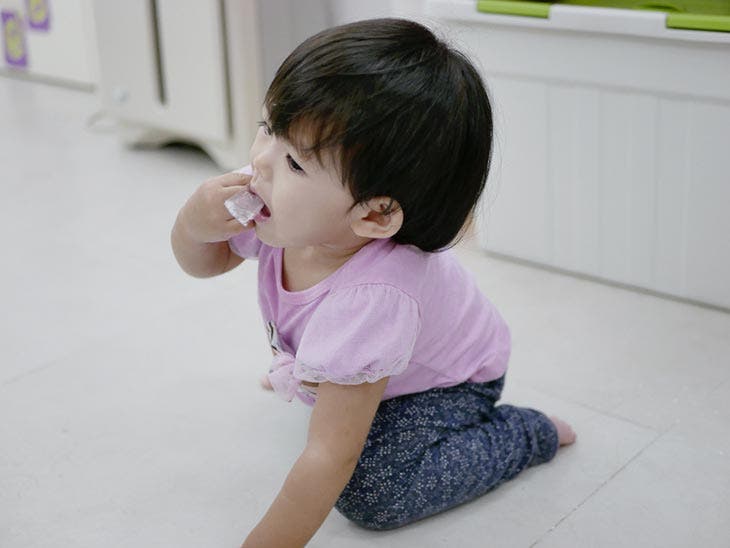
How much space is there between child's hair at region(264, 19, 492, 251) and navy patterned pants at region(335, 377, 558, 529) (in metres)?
0.21

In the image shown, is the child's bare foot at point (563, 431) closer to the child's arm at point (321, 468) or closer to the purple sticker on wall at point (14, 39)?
the child's arm at point (321, 468)

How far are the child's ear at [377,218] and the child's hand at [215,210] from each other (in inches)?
3.9

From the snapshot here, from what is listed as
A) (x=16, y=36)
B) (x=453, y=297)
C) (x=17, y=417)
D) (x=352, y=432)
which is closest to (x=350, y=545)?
(x=352, y=432)

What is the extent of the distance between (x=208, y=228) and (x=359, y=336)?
176 mm

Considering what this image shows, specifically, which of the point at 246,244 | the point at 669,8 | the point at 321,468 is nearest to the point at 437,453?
the point at 321,468

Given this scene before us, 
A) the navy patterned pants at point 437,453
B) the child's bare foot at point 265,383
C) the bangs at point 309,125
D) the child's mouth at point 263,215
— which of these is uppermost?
the bangs at point 309,125

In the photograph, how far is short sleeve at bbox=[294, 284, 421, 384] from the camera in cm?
79

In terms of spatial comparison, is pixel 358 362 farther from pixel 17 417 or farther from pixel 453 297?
pixel 17 417

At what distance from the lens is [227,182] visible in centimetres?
86

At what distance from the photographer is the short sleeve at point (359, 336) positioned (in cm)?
79

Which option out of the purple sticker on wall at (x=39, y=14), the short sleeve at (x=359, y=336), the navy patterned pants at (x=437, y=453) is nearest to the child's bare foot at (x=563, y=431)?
the navy patterned pants at (x=437, y=453)

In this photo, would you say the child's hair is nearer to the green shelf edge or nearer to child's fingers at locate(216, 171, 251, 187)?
child's fingers at locate(216, 171, 251, 187)

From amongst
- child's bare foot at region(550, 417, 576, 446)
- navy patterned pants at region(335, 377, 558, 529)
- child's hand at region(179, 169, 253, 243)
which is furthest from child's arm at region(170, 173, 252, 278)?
child's bare foot at region(550, 417, 576, 446)

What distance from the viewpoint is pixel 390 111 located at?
2.45 feet
